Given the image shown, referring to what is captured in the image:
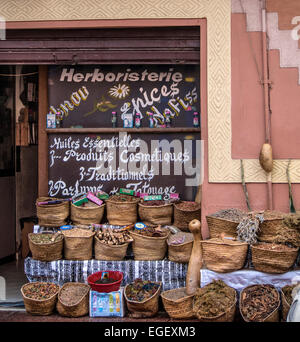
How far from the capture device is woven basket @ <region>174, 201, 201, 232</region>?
5438 millimetres

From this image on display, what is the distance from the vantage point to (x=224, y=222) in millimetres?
4676

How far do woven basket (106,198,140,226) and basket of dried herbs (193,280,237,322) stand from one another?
1.52m

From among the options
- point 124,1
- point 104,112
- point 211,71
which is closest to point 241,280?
point 211,71

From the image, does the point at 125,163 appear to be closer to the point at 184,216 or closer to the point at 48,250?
the point at 184,216

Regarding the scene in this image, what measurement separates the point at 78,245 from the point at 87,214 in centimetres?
53

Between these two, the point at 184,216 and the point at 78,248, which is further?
the point at 184,216

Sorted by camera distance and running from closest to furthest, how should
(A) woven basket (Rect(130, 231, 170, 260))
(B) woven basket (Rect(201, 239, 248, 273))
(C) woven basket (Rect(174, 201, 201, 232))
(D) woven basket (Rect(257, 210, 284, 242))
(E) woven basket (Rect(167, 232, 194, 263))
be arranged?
1. (B) woven basket (Rect(201, 239, 248, 273))
2. (D) woven basket (Rect(257, 210, 284, 242))
3. (E) woven basket (Rect(167, 232, 194, 263))
4. (A) woven basket (Rect(130, 231, 170, 260))
5. (C) woven basket (Rect(174, 201, 201, 232))

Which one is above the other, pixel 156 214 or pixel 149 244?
pixel 156 214

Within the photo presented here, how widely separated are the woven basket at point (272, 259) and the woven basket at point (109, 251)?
5.32ft

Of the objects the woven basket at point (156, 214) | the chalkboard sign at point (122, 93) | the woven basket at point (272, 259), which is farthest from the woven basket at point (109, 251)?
the chalkboard sign at point (122, 93)

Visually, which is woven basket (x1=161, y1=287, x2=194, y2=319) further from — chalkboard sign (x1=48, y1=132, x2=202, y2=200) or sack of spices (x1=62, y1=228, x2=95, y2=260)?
chalkboard sign (x1=48, y1=132, x2=202, y2=200)

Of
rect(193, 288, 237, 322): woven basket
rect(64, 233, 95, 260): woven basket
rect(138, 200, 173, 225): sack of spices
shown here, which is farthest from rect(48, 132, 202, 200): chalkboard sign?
rect(193, 288, 237, 322): woven basket

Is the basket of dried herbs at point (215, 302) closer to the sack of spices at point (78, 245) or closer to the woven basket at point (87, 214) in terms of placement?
the sack of spices at point (78, 245)

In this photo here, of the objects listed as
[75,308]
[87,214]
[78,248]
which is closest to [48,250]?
[78,248]
